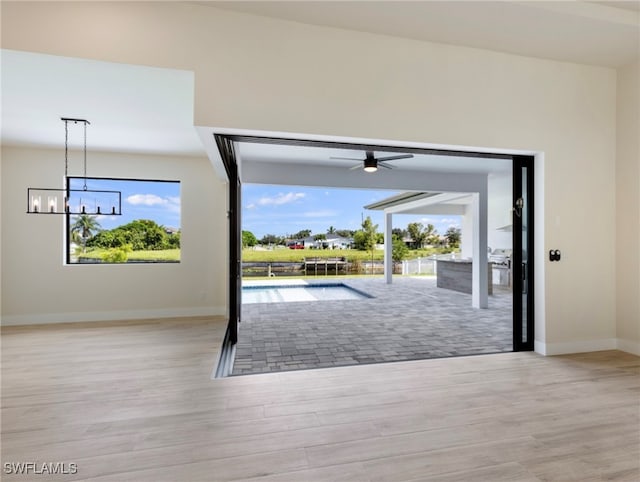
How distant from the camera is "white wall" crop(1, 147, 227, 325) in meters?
5.03

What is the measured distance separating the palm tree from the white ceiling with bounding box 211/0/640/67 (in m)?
4.59

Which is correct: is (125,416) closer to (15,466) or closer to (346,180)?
(15,466)

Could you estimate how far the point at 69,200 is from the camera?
14.2ft

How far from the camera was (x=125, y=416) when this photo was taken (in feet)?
7.55

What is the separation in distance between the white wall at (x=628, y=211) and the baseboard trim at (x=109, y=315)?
5421mm

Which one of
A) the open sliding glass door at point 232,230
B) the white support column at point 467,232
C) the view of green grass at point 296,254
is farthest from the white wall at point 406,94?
the view of green grass at point 296,254

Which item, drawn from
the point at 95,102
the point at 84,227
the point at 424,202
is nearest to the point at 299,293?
the point at 424,202

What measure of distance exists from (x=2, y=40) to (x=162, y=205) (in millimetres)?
3626

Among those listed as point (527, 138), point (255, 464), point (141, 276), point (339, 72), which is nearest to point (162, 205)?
point (141, 276)

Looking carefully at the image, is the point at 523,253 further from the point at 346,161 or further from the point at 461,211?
the point at 461,211

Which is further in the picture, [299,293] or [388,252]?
[388,252]

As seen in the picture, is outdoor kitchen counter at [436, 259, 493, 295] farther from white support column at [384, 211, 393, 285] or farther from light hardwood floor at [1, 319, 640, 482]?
light hardwood floor at [1, 319, 640, 482]
